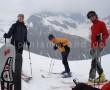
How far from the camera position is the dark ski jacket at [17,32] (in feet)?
41.6

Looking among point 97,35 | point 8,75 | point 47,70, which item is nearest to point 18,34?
point 97,35

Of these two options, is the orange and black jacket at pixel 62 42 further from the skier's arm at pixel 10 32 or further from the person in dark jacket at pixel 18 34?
the skier's arm at pixel 10 32

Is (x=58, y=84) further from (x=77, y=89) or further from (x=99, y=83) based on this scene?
(x=77, y=89)

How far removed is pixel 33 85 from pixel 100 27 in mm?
2780

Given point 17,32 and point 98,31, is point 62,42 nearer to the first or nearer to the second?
point 17,32

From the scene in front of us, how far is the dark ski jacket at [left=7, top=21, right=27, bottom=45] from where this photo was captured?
12.7 metres

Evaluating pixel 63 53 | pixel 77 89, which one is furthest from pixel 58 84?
pixel 77 89

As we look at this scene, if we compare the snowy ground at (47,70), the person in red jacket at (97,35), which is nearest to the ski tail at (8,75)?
the person in red jacket at (97,35)

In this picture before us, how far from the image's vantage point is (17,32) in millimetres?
12742

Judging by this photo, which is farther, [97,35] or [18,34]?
[18,34]

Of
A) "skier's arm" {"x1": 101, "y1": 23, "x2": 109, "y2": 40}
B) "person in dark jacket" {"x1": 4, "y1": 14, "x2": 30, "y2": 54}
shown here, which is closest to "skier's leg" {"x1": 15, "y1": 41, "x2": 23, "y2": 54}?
"person in dark jacket" {"x1": 4, "y1": 14, "x2": 30, "y2": 54}

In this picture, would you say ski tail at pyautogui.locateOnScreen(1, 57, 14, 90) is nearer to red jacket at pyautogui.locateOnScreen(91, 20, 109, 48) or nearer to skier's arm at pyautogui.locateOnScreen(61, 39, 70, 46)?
red jacket at pyautogui.locateOnScreen(91, 20, 109, 48)

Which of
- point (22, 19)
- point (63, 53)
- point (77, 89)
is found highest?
point (22, 19)

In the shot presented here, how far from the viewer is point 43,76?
47.2ft
